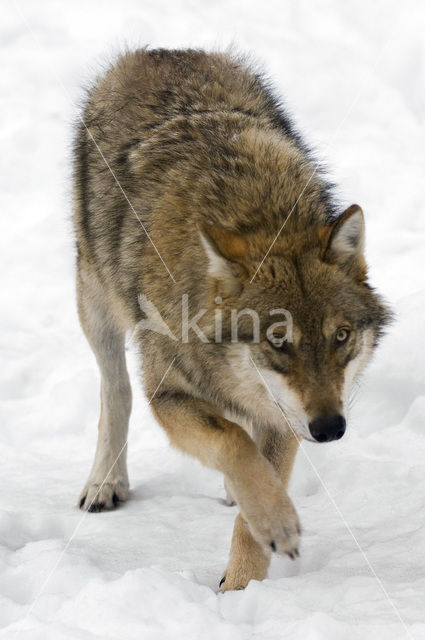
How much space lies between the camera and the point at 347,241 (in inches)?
141

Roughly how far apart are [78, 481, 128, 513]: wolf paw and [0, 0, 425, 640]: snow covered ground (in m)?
0.10

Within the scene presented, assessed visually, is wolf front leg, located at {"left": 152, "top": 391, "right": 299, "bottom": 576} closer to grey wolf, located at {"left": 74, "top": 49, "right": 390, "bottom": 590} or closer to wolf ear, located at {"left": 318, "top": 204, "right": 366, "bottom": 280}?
grey wolf, located at {"left": 74, "top": 49, "right": 390, "bottom": 590}

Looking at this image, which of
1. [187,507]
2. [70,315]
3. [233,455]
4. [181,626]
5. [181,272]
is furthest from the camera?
[70,315]

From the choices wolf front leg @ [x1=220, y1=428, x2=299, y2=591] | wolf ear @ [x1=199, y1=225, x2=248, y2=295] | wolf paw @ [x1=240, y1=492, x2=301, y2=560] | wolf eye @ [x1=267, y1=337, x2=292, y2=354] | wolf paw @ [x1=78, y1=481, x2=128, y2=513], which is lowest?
wolf paw @ [x1=78, y1=481, x2=128, y2=513]

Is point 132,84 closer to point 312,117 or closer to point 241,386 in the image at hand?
point 241,386

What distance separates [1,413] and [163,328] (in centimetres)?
224

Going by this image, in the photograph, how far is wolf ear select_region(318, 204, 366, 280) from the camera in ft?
11.4

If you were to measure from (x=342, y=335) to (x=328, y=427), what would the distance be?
41cm

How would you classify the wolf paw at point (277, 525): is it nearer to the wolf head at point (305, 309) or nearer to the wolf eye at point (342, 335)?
the wolf head at point (305, 309)

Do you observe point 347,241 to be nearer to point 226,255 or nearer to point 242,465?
point 226,255

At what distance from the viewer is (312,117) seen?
368 inches

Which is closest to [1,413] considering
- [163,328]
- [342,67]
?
[163,328]

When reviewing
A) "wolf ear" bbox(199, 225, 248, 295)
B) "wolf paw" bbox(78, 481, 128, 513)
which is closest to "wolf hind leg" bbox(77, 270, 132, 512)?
"wolf paw" bbox(78, 481, 128, 513)

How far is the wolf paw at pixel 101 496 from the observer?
4773mm
